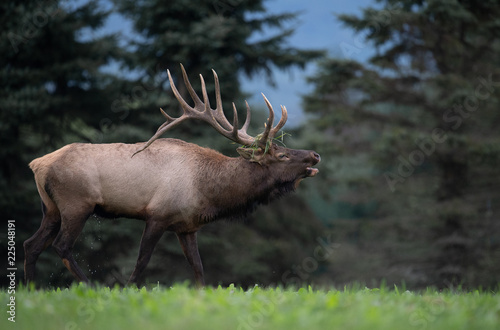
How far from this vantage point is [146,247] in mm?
6340

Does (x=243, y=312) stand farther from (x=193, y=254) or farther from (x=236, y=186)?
(x=236, y=186)

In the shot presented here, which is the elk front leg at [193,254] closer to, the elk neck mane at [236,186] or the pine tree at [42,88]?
the elk neck mane at [236,186]

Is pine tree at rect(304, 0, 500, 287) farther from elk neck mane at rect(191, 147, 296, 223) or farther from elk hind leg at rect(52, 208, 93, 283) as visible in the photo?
elk hind leg at rect(52, 208, 93, 283)

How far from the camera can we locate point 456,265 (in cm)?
1686

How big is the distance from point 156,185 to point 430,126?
1337cm

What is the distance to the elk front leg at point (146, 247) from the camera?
6.31 m

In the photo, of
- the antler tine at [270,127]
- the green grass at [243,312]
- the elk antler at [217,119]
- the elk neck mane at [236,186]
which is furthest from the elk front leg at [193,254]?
the green grass at [243,312]

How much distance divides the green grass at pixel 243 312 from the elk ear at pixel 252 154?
247cm

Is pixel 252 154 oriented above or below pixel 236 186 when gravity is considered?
above

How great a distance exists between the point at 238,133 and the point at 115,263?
28.9 feet

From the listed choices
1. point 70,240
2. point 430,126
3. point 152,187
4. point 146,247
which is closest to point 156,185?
point 152,187

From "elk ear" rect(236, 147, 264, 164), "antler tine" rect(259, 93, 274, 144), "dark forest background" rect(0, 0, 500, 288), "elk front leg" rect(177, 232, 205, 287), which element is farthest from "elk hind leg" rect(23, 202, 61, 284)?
"dark forest background" rect(0, 0, 500, 288)

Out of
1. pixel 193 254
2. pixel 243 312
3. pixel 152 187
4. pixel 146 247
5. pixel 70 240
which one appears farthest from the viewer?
pixel 193 254

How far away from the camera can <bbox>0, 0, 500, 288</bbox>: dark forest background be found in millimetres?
15445
